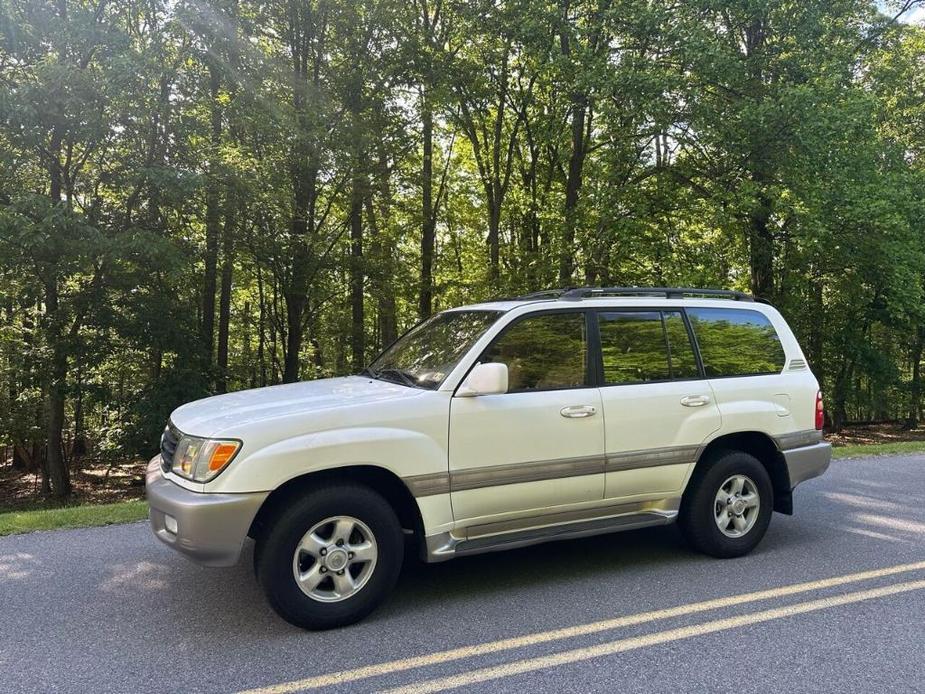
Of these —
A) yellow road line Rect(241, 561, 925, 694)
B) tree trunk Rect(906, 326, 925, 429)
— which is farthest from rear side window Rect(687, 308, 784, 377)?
tree trunk Rect(906, 326, 925, 429)

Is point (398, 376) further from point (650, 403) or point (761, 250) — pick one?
point (761, 250)

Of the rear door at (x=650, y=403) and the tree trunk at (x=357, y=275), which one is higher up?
the tree trunk at (x=357, y=275)

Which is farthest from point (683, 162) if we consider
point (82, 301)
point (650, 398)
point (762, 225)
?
point (82, 301)

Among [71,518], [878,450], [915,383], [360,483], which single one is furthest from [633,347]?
[915,383]

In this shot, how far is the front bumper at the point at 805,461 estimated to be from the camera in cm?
512

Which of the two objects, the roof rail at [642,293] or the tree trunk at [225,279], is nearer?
the roof rail at [642,293]

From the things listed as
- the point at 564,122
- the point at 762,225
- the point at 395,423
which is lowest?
the point at 395,423

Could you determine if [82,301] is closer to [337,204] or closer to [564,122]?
[337,204]

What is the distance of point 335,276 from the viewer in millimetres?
16656

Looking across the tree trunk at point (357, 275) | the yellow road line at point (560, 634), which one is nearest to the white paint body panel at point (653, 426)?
the yellow road line at point (560, 634)

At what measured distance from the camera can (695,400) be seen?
4.77 meters

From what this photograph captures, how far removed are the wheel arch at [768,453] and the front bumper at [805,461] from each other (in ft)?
0.17

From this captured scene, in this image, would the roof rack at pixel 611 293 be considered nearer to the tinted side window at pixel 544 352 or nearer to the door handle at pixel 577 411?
the tinted side window at pixel 544 352

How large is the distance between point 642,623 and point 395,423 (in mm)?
1844
